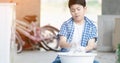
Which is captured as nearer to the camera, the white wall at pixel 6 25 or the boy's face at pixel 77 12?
the boy's face at pixel 77 12

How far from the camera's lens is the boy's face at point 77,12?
8.47 feet

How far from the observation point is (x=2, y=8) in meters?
4.24

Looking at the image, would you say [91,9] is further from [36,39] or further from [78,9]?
[78,9]

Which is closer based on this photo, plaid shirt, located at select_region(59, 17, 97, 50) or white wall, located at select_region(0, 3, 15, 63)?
plaid shirt, located at select_region(59, 17, 97, 50)

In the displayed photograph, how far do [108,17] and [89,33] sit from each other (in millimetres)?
7775

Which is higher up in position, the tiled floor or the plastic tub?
the plastic tub

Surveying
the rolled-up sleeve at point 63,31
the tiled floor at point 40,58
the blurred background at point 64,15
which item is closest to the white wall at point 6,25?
the rolled-up sleeve at point 63,31

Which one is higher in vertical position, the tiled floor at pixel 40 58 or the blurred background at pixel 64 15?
the blurred background at pixel 64 15

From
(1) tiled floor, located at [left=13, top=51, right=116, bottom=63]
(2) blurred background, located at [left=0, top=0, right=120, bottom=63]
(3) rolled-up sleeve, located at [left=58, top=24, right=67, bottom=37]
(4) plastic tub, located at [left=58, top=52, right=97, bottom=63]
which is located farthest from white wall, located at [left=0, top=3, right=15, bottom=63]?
(2) blurred background, located at [left=0, top=0, right=120, bottom=63]

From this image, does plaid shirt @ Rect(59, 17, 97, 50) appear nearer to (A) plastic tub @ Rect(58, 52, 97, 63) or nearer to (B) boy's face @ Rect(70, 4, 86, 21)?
(B) boy's face @ Rect(70, 4, 86, 21)

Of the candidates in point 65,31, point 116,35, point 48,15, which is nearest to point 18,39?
point 48,15

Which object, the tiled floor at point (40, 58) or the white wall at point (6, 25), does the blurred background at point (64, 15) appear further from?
the white wall at point (6, 25)

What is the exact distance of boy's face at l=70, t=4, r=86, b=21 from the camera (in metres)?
2.58

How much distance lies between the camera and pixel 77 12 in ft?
8.48
